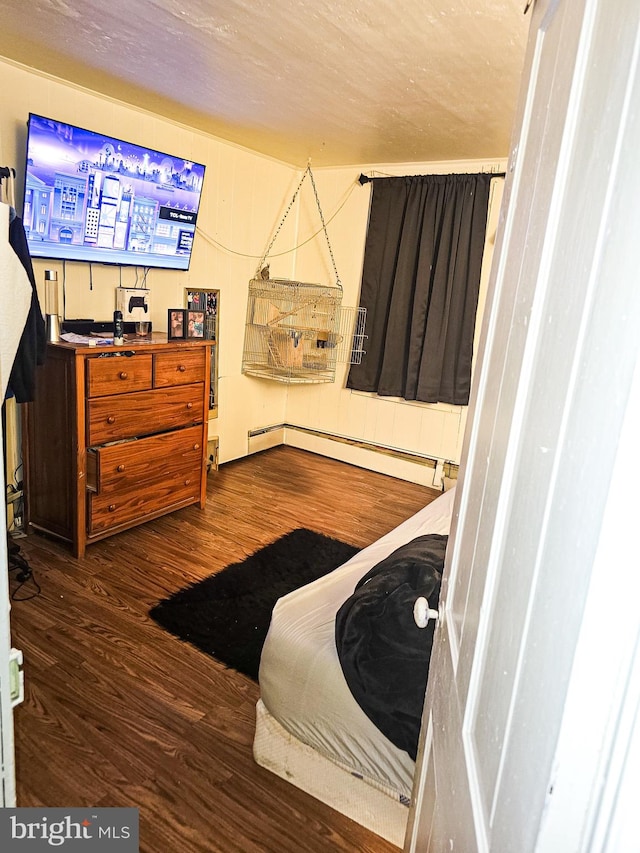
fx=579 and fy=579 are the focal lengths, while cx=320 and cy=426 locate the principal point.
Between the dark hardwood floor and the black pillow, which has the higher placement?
the black pillow

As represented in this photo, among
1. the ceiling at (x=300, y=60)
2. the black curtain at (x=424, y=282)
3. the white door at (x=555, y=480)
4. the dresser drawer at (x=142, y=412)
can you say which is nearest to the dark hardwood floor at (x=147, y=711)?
the dresser drawer at (x=142, y=412)

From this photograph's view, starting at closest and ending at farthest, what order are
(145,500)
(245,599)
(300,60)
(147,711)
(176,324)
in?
(147,711) → (300,60) → (245,599) → (145,500) → (176,324)

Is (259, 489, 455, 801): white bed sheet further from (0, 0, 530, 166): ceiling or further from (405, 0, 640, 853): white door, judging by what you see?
(0, 0, 530, 166): ceiling

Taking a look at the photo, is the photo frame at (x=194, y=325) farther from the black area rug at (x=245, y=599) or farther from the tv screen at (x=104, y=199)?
the black area rug at (x=245, y=599)

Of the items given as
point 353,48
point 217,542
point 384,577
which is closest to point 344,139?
point 353,48

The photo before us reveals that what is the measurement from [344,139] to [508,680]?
369 cm

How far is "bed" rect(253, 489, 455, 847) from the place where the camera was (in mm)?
1554

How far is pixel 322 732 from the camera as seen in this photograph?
1.62m

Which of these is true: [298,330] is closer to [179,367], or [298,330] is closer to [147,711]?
[179,367]

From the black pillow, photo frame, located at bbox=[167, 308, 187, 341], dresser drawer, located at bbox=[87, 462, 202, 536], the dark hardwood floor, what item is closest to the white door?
the black pillow

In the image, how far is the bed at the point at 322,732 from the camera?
155cm

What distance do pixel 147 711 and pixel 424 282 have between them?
3264mm

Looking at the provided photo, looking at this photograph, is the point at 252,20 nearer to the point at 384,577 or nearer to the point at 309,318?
the point at 384,577

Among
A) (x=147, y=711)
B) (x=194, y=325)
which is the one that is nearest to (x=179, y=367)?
(x=194, y=325)
